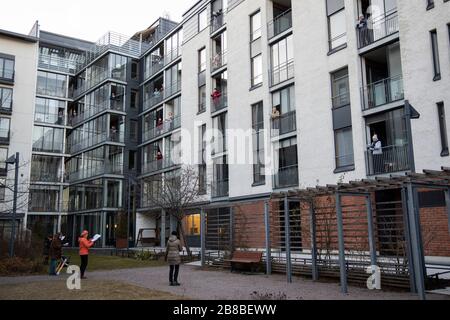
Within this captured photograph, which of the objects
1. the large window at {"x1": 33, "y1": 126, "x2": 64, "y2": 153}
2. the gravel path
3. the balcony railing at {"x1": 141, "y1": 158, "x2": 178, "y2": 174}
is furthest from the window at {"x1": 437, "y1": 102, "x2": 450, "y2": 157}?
the large window at {"x1": 33, "y1": 126, "x2": 64, "y2": 153}

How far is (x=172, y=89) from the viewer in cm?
4156

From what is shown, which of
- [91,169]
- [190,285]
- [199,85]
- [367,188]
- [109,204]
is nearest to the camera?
[367,188]

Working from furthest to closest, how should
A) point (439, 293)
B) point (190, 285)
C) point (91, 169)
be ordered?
point (91, 169)
point (190, 285)
point (439, 293)

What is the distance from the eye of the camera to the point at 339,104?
24.1m

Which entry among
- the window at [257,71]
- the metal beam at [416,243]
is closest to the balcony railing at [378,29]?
the window at [257,71]

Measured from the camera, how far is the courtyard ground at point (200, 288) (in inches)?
460

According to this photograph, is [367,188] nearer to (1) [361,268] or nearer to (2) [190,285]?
(1) [361,268]

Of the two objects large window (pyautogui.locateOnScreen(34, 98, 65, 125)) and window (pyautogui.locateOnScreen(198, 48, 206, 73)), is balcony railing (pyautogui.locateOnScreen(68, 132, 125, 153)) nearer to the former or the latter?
large window (pyautogui.locateOnScreen(34, 98, 65, 125))

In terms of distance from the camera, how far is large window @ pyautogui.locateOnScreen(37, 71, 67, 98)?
5191cm

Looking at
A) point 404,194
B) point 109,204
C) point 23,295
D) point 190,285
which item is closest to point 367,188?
point 404,194

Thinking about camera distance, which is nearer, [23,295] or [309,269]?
[23,295]

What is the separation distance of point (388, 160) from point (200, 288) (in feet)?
40.1

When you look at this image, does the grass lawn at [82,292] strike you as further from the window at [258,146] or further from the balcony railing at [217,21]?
the balcony railing at [217,21]
